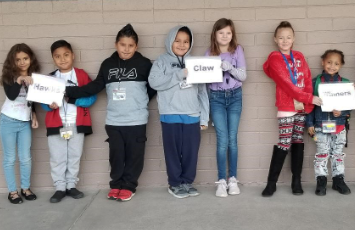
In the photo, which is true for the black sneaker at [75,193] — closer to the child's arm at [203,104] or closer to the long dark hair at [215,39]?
the child's arm at [203,104]

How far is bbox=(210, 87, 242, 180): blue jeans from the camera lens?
4.45 meters

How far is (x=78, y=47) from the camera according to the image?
15.2 feet

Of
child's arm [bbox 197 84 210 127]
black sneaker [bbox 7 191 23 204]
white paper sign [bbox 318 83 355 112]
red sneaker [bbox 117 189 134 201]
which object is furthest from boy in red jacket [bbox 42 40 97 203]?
white paper sign [bbox 318 83 355 112]

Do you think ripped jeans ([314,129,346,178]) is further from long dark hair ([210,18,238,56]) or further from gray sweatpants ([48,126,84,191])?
gray sweatpants ([48,126,84,191])

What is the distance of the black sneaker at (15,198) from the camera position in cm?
441

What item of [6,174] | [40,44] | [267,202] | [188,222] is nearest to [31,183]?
[6,174]

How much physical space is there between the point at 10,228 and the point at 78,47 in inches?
83.8

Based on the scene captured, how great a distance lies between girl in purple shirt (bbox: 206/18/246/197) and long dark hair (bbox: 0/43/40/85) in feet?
6.69

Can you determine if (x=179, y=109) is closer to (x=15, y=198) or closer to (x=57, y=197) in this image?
(x=57, y=197)

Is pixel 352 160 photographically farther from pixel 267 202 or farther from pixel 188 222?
pixel 188 222

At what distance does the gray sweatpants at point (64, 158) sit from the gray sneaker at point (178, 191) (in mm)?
1138

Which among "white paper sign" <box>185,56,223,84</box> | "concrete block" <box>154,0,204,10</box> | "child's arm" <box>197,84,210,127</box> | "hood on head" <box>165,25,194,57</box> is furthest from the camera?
"concrete block" <box>154,0,204,10</box>

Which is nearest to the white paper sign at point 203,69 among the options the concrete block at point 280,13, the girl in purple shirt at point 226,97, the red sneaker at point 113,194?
the girl in purple shirt at point 226,97

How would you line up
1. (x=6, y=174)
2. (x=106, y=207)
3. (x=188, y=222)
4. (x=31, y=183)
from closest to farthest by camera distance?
(x=188, y=222), (x=106, y=207), (x=6, y=174), (x=31, y=183)
